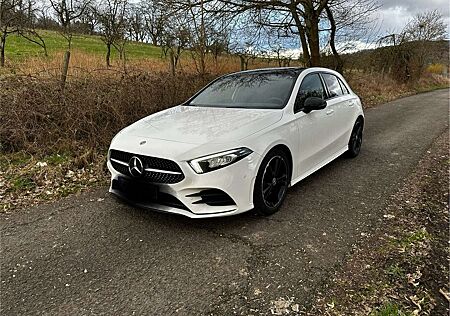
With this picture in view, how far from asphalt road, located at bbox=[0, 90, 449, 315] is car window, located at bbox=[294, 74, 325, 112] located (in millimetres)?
1128

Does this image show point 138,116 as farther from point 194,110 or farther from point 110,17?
point 110,17

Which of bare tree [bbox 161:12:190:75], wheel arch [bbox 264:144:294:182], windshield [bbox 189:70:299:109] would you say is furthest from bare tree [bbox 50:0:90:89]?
wheel arch [bbox 264:144:294:182]

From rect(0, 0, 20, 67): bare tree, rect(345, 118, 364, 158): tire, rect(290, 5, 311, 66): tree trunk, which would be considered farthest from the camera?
rect(290, 5, 311, 66): tree trunk

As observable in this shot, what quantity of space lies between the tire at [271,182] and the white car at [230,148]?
10 mm

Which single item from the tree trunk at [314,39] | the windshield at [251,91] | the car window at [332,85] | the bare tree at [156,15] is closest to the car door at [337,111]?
the car window at [332,85]

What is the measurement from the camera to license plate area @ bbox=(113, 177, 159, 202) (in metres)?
3.27

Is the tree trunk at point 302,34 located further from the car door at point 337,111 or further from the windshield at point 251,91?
the windshield at point 251,91

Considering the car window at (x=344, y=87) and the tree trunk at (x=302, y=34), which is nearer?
the car window at (x=344, y=87)

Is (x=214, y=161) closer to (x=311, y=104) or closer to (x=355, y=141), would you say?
(x=311, y=104)

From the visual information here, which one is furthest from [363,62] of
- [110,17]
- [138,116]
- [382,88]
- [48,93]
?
[48,93]

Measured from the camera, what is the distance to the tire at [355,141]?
5.88m

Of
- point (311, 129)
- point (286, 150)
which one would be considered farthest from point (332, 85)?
point (286, 150)

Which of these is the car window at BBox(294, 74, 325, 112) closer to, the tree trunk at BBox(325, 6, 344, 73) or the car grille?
the car grille

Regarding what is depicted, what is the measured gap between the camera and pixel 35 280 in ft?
8.86
